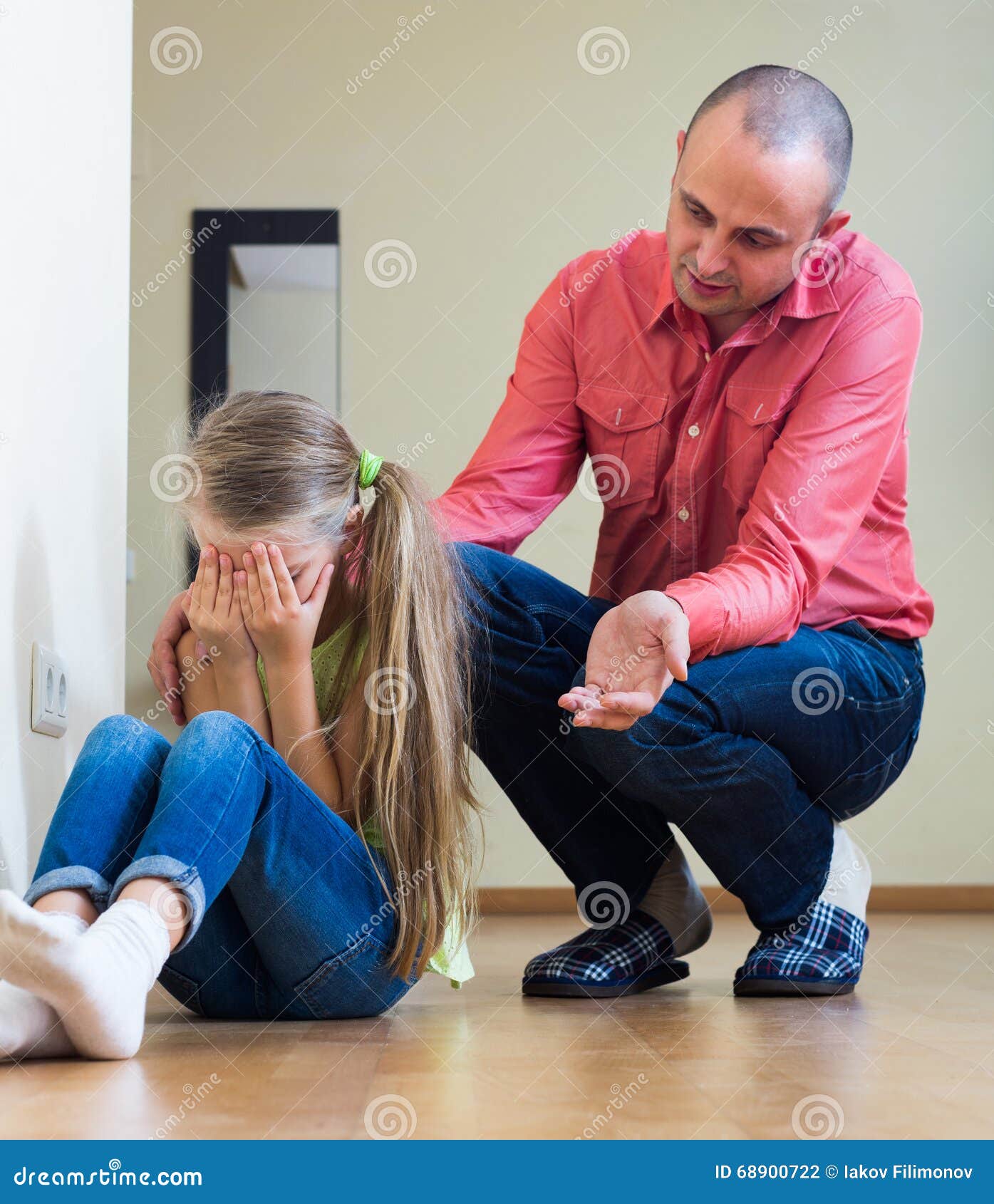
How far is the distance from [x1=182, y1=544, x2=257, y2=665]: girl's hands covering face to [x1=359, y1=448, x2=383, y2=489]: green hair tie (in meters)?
0.16

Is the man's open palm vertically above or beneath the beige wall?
beneath

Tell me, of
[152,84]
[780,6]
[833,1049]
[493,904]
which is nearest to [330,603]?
[833,1049]

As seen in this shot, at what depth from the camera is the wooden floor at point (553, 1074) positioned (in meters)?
0.72

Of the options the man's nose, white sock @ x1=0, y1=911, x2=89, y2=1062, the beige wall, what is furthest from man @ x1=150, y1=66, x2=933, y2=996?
the beige wall

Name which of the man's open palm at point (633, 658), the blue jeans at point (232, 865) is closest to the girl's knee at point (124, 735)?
the blue jeans at point (232, 865)

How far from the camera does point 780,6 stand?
3146 millimetres

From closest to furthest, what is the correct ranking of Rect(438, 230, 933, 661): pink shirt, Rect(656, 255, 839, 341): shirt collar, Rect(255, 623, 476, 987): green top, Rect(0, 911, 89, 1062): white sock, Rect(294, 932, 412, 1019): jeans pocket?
Rect(0, 911, 89, 1062): white sock
Rect(294, 932, 412, 1019): jeans pocket
Rect(255, 623, 476, 987): green top
Rect(438, 230, 933, 661): pink shirt
Rect(656, 255, 839, 341): shirt collar

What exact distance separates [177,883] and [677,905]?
68 cm

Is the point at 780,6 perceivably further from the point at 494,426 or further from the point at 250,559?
the point at 250,559

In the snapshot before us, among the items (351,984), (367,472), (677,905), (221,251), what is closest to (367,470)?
(367,472)

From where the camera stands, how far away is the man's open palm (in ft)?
3.91

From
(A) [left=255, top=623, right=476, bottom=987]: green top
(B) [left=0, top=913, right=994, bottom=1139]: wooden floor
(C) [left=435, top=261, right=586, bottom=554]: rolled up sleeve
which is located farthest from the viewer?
(C) [left=435, top=261, right=586, bottom=554]: rolled up sleeve

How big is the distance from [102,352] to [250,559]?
0.54m

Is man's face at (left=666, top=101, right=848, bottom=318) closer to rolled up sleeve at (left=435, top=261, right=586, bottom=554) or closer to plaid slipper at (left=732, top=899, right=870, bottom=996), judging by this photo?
rolled up sleeve at (left=435, top=261, right=586, bottom=554)
